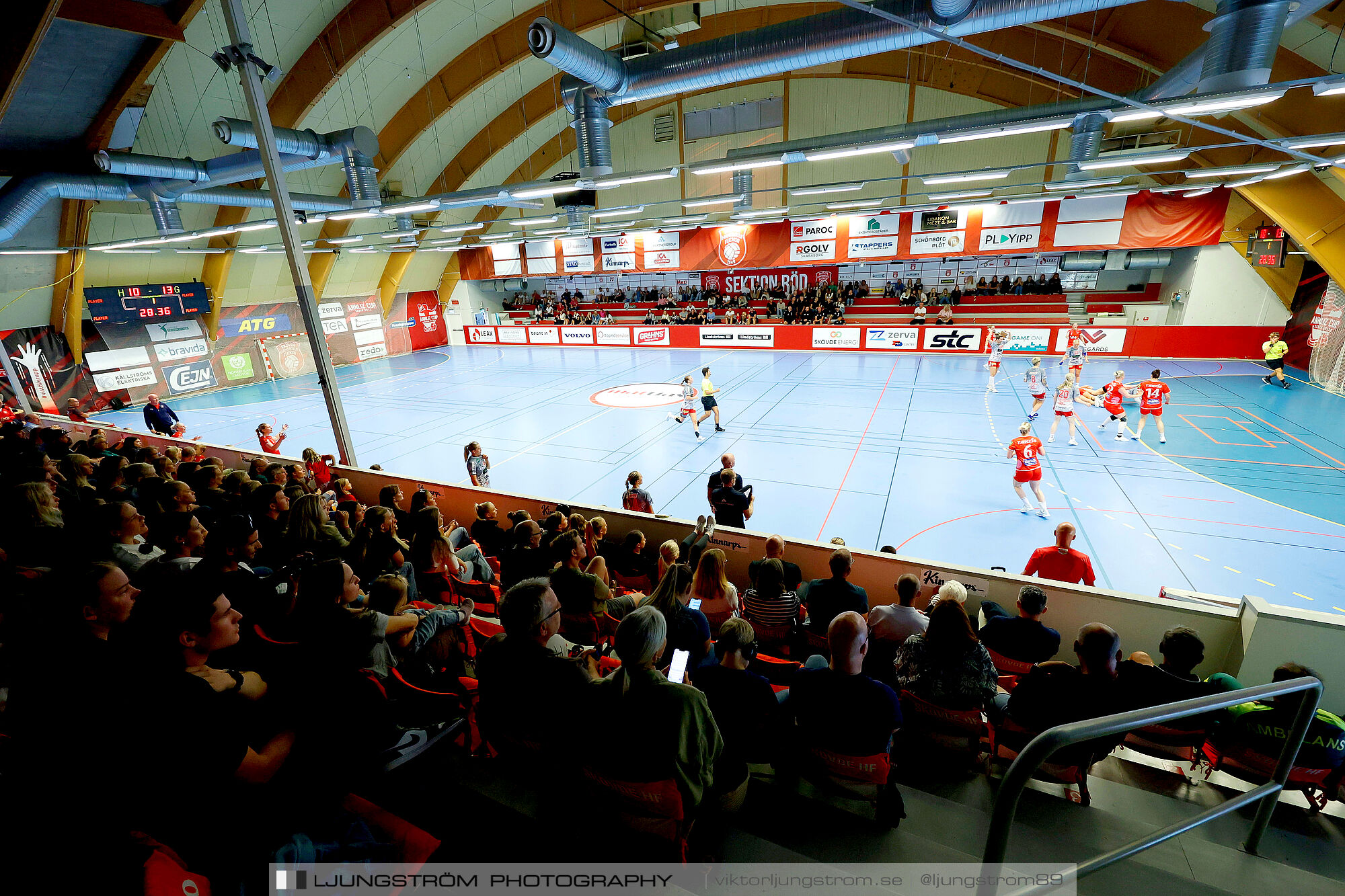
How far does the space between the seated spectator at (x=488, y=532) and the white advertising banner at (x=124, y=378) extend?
2492 centimetres

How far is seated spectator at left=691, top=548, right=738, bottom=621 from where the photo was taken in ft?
15.1

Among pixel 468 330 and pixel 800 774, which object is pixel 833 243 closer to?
pixel 468 330

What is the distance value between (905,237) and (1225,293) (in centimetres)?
1154

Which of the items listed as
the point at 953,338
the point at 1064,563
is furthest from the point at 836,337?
the point at 1064,563

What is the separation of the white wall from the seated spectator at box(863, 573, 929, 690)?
25.6 meters

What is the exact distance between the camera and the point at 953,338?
79.2 feet

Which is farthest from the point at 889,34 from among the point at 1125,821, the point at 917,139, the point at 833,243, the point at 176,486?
the point at 833,243

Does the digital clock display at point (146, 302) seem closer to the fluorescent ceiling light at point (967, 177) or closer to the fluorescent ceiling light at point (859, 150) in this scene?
the fluorescent ceiling light at point (859, 150)

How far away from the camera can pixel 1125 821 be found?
2990mm

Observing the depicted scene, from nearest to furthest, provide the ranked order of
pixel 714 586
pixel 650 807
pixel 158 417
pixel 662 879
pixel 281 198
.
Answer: pixel 662 879, pixel 650 807, pixel 714 586, pixel 281 198, pixel 158 417

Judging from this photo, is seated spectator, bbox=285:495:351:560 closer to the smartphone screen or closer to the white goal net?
the smartphone screen

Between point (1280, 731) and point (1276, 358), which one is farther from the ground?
point (1280, 731)

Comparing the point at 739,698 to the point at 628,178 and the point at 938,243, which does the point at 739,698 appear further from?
the point at 938,243

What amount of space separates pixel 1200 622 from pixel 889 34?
8305mm
